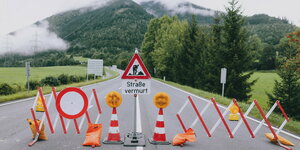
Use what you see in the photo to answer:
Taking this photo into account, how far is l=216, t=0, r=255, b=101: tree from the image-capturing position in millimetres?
21297

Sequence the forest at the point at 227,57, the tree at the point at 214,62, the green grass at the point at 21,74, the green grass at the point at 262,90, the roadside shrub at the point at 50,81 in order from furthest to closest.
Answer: the green grass at the point at 21,74 → the roadside shrub at the point at 50,81 → the green grass at the point at 262,90 → the tree at the point at 214,62 → the forest at the point at 227,57

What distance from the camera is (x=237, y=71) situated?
70.8ft

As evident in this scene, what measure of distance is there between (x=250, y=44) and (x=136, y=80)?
19282 mm

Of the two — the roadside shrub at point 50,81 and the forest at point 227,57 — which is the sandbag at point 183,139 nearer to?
the forest at point 227,57

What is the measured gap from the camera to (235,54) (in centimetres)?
2117

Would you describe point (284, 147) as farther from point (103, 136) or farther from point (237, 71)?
point (237, 71)

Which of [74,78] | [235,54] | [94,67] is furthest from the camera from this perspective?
[94,67]

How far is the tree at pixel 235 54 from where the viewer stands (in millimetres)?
21297

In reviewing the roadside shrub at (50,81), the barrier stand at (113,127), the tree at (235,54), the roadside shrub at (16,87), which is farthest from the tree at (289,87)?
the roadside shrub at (50,81)

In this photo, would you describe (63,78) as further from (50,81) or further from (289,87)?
(289,87)

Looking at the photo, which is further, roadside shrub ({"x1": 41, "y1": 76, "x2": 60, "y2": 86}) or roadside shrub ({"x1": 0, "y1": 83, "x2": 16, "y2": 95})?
roadside shrub ({"x1": 41, "y1": 76, "x2": 60, "y2": 86})

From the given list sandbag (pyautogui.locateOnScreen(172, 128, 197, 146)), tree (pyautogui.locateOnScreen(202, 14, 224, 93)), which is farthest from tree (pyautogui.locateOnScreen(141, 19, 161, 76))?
sandbag (pyautogui.locateOnScreen(172, 128, 197, 146))

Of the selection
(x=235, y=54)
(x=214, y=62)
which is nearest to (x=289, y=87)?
(x=235, y=54)

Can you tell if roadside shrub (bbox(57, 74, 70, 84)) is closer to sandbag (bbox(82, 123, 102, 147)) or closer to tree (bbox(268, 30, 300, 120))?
tree (bbox(268, 30, 300, 120))
